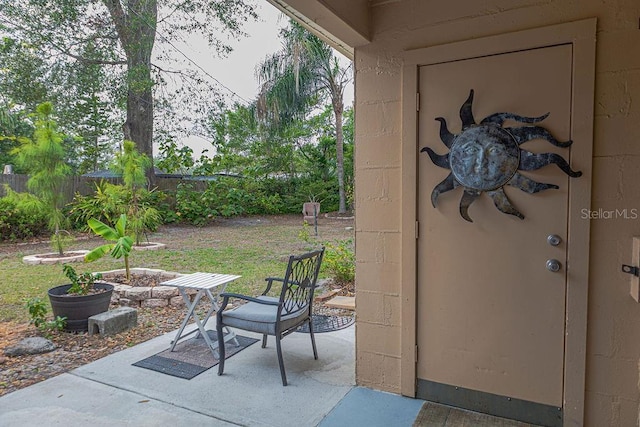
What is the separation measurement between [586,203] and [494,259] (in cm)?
55

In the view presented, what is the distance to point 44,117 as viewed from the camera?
645cm

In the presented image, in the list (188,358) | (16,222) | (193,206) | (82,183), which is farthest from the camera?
(193,206)

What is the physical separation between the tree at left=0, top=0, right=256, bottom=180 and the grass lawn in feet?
12.9

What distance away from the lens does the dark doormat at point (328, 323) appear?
3.94m

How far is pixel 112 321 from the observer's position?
3.82 meters

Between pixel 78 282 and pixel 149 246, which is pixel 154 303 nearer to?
pixel 78 282

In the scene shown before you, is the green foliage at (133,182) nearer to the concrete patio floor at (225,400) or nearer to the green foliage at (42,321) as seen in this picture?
the green foliage at (42,321)

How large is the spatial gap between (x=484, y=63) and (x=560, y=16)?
1.38 feet

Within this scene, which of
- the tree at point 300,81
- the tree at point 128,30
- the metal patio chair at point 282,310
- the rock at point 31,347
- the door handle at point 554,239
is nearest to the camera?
the door handle at point 554,239

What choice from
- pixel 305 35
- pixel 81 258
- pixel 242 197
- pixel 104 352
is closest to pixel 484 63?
pixel 104 352

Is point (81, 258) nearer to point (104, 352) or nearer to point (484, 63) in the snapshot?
point (104, 352)

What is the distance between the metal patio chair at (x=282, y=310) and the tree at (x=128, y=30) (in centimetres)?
979

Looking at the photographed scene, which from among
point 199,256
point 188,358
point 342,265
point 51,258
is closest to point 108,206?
point 51,258

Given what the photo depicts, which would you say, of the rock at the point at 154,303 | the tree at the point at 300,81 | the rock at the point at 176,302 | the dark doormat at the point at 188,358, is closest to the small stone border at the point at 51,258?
the rock at the point at 154,303
